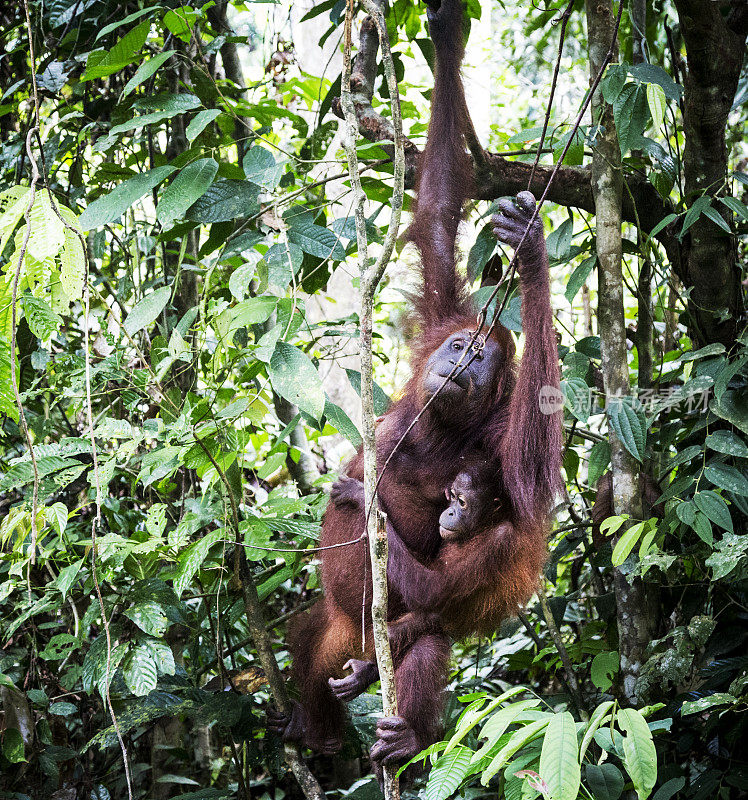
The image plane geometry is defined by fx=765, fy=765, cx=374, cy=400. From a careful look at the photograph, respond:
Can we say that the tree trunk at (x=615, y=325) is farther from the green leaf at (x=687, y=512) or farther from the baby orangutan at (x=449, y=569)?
the baby orangutan at (x=449, y=569)

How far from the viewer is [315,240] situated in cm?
273

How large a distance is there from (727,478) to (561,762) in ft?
4.53

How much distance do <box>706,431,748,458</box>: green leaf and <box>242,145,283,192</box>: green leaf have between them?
1.70 meters

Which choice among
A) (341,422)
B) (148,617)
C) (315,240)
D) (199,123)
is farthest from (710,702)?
(199,123)

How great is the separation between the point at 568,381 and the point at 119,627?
1.76 metres

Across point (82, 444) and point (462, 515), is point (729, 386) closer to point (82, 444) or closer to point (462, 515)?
point (462, 515)

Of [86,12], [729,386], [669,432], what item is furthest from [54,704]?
[86,12]

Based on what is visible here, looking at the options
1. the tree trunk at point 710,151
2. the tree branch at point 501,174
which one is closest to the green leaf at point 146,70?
the tree branch at point 501,174

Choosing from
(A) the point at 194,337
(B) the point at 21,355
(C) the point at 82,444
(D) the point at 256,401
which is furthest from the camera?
(A) the point at 194,337

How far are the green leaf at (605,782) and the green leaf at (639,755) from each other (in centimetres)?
29

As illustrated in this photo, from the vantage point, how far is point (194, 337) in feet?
12.0

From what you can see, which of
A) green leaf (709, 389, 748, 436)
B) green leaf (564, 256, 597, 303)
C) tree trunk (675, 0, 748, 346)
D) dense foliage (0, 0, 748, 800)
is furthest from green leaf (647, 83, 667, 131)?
green leaf (709, 389, 748, 436)

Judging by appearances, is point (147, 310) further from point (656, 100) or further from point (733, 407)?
point (733, 407)

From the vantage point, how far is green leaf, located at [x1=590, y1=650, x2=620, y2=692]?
110 inches
